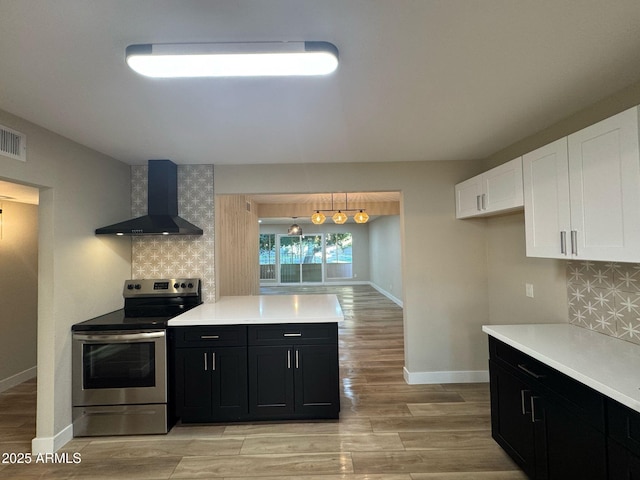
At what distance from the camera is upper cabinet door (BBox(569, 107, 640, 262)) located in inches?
60.0

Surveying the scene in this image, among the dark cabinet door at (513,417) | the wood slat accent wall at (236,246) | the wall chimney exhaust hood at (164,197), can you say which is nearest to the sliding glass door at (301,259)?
the wood slat accent wall at (236,246)

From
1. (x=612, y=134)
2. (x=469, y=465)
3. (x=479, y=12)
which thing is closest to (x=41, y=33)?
(x=479, y=12)

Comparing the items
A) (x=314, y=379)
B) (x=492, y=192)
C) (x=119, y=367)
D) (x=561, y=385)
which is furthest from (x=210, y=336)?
(x=492, y=192)

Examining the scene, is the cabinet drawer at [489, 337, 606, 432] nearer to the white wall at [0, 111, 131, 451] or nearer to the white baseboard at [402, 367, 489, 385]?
the white baseboard at [402, 367, 489, 385]

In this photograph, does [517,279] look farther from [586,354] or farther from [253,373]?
[253,373]

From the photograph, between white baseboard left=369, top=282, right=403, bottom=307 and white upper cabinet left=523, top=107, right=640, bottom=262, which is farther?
white baseboard left=369, top=282, right=403, bottom=307

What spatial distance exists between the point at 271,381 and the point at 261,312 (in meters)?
0.61

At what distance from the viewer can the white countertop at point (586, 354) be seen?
1.35 m

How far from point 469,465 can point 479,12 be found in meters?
2.68

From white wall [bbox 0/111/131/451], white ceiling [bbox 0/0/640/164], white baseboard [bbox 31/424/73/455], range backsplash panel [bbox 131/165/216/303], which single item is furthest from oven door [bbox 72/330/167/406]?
white ceiling [bbox 0/0/640/164]

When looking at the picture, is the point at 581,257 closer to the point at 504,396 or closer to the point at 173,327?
the point at 504,396

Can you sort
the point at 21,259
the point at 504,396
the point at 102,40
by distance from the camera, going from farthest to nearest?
the point at 21,259
the point at 504,396
the point at 102,40

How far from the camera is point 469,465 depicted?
2.13 meters

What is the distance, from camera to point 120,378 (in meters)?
2.55
